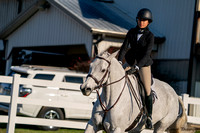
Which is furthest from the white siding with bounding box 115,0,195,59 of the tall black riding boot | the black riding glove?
the black riding glove

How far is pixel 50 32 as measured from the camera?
20.9m

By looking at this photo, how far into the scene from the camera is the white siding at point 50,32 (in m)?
18.9

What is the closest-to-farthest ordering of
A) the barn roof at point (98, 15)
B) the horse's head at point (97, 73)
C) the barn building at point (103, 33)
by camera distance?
the horse's head at point (97, 73) → the barn building at point (103, 33) → the barn roof at point (98, 15)

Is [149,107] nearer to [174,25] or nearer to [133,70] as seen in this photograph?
[133,70]

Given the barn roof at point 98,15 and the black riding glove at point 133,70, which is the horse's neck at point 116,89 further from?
the barn roof at point 98,15

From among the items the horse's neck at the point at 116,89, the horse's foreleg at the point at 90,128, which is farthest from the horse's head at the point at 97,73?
the horse's foreleg at the point at 90,128

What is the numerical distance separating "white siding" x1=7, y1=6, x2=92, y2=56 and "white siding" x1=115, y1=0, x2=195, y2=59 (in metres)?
3.88

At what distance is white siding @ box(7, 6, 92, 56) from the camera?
18875 millimetres

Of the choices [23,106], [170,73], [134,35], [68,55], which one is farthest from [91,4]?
[134,35]

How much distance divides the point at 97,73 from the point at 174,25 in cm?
1316

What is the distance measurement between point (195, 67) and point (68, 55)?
9.59 meters

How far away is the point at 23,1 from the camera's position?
27000mm

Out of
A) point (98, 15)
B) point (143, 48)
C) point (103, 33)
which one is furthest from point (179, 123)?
point (98, 15)

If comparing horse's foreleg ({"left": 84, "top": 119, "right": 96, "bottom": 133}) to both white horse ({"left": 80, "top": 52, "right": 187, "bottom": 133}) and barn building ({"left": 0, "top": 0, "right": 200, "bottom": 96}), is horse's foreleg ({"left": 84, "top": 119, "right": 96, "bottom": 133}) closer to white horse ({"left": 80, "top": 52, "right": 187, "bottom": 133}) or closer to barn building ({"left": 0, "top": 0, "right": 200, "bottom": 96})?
white horse ({"left": 80, "top": 52, "right": 187, "bottom": 133})
